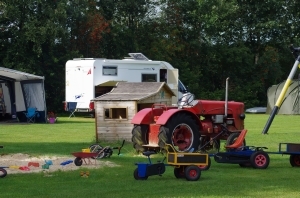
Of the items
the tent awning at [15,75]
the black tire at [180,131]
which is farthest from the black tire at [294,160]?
the tent awning at [15,75]

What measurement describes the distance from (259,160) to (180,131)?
2258 millimetres

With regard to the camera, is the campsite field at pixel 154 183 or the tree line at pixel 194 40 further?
the tree line at pixel 194 40

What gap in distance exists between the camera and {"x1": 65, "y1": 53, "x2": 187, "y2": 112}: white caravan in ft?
102

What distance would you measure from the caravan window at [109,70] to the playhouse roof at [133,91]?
41.6 feet

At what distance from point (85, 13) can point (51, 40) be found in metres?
4.03

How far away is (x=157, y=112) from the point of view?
14.7m

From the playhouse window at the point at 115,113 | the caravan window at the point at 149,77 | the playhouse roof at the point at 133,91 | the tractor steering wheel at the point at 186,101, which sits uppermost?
the caravan window at the point at 149,77

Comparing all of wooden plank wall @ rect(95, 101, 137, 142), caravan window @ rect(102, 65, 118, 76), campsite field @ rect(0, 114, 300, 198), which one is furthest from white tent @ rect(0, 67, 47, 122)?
campsite field @ rect(0, 114, 300, 198)

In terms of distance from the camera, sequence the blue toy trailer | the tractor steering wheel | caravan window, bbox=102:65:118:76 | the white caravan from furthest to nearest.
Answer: caravan window, bbox=102:65:118:76 → the white caravan → the tractor steering wheel → the blue toy trailer

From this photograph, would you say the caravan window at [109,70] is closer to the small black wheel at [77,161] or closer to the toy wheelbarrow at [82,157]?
the toy wheelbarrow at [82,157]

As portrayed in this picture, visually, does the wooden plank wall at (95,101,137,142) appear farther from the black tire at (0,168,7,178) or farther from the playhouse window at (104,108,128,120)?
the black tire at (0,168,7,178)

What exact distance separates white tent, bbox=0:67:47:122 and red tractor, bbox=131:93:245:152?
15.0 metres

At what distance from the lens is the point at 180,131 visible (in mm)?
14125

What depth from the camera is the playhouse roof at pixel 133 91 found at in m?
17.5
